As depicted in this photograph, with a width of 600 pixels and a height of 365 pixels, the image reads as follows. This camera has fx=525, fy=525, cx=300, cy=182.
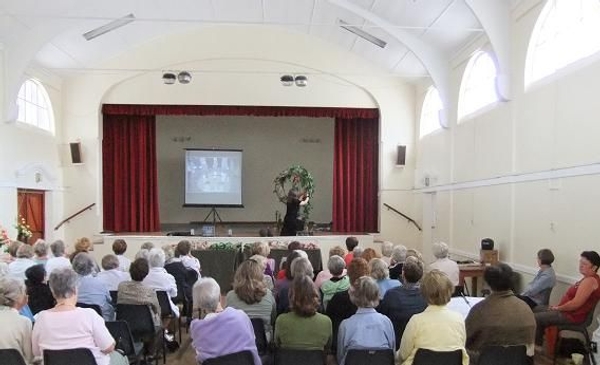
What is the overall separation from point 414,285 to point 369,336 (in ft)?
2.69

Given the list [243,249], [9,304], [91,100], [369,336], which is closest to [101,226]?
[91,100]

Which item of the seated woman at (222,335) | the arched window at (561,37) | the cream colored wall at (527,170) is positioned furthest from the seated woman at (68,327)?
the arched window at (561,37)

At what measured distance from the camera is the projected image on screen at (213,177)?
12.6m

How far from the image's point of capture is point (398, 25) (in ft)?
28.2

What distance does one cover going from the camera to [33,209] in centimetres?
975

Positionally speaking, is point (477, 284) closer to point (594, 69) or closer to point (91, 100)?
point (594, 69)

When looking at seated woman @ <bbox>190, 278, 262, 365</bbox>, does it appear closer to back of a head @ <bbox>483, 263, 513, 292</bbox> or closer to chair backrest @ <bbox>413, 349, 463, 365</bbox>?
chair backrest @ <bbox>413, 349, 463, 365</bbox>

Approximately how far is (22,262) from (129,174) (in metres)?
6.75

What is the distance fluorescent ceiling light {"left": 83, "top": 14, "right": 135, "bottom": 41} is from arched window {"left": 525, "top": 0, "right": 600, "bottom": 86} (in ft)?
20.9

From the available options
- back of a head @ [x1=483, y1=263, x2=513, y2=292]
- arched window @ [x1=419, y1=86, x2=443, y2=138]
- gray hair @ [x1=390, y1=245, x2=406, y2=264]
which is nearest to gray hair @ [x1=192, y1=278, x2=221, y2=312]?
back of a head @ [x1=483, y1=263, x2=513, y2=292]

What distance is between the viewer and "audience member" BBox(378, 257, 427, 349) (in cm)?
363

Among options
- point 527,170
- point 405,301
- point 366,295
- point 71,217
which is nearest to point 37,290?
point 366,295

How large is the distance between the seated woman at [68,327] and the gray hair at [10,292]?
0.22m

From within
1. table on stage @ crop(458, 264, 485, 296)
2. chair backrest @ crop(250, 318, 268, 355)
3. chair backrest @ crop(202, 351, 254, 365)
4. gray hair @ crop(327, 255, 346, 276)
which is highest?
gray hair @ crop(327, 255, 346, 276)
